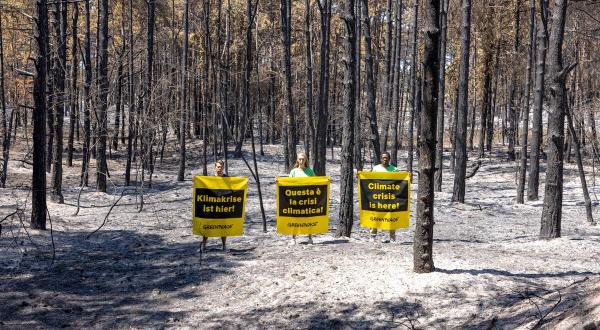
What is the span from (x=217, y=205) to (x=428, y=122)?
4.36 metres

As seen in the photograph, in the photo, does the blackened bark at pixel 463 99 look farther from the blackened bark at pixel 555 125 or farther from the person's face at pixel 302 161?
the person's face at pixel 302 161

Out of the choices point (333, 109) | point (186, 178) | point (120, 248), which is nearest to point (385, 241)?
point (120, 248)

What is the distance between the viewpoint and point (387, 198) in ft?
37.2

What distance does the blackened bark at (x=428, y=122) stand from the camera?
799 centimetres

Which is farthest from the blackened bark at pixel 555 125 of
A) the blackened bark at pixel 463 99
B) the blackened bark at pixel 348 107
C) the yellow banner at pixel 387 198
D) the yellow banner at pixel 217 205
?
the blackened bark at pixel 463 99

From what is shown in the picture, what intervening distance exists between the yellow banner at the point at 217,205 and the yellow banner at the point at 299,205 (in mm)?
800

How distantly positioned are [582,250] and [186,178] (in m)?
19.4

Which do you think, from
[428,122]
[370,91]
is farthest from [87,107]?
[428,122]

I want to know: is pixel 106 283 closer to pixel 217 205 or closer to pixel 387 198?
pixel 217 205

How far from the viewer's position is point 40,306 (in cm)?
788

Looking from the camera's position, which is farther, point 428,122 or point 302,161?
point 302,161

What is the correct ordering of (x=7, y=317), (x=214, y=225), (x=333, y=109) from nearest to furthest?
(x=7, y=317) < (x=214, y=225) < (x=333, y=109)

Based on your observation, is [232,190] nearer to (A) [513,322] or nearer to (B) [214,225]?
(B) [214,225]

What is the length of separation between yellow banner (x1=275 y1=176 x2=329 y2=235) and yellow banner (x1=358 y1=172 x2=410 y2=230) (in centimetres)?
103
